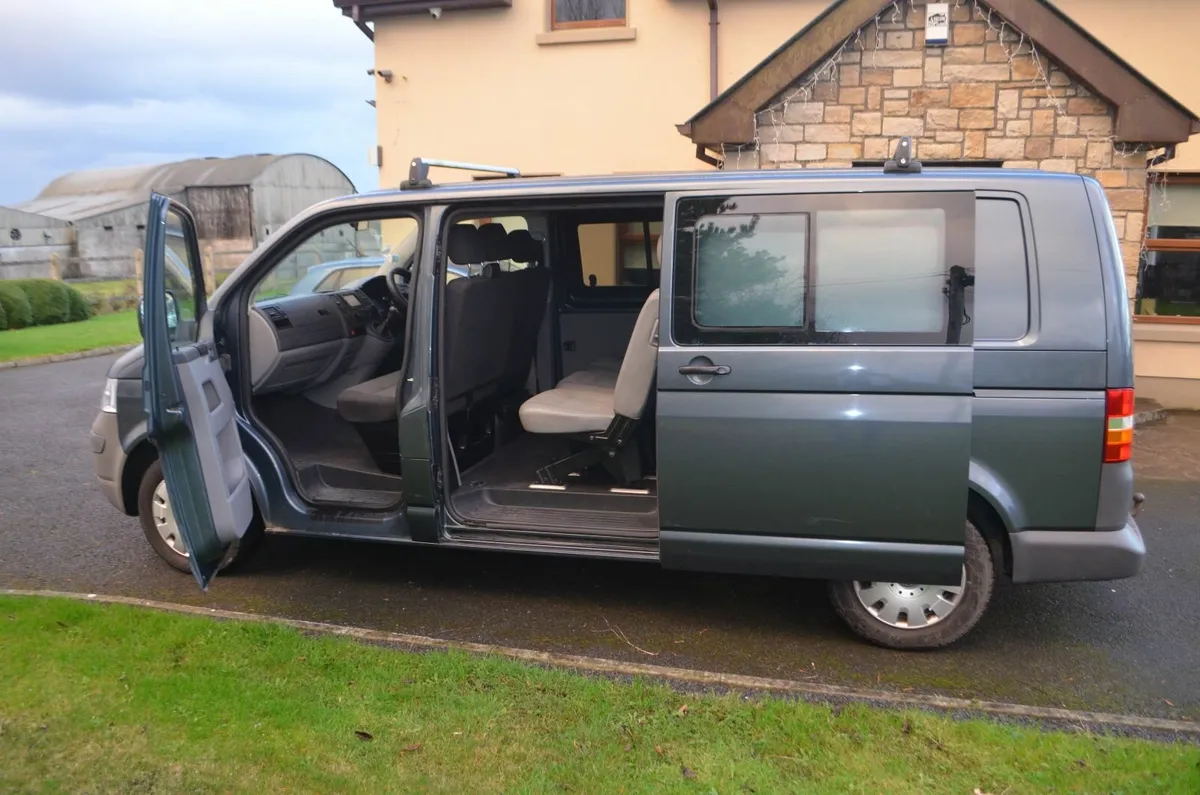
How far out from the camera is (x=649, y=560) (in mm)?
4133

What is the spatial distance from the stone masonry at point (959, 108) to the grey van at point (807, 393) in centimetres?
469

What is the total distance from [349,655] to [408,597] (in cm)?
84

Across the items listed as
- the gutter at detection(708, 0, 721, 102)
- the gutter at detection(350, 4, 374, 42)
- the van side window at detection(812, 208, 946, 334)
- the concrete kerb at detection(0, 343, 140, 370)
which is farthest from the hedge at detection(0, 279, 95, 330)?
the van side window at detection(812, 208, 946, 334)

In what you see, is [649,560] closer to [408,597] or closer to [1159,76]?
[408,597]

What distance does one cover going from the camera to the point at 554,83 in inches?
443

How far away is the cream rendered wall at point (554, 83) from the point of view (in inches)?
424

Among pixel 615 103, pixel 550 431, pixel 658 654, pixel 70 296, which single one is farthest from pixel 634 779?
pixel 70 296

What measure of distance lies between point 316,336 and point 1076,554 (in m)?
4.17

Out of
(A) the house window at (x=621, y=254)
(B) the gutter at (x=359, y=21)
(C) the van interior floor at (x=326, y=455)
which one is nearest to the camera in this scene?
(C) the van interior floor at (x=326, y=455)

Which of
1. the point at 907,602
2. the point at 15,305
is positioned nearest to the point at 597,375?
the point at 907,602

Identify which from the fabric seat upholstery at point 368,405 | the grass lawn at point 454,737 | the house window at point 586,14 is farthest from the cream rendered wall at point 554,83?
the grass lawn at point 454,737

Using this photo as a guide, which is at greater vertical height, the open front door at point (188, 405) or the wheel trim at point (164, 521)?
the open front door at point (188, 405)

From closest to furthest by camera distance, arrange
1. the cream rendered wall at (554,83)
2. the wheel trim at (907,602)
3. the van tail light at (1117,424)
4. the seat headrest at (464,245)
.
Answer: the van tail light at (1117,424)
the wheel trim at (907,602)
the seat headrest at (464,245)
the cream rendered wall at (554,83)

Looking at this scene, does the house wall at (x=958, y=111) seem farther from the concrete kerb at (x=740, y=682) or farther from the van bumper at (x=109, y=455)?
the van bumper at (x=109, y=455)
